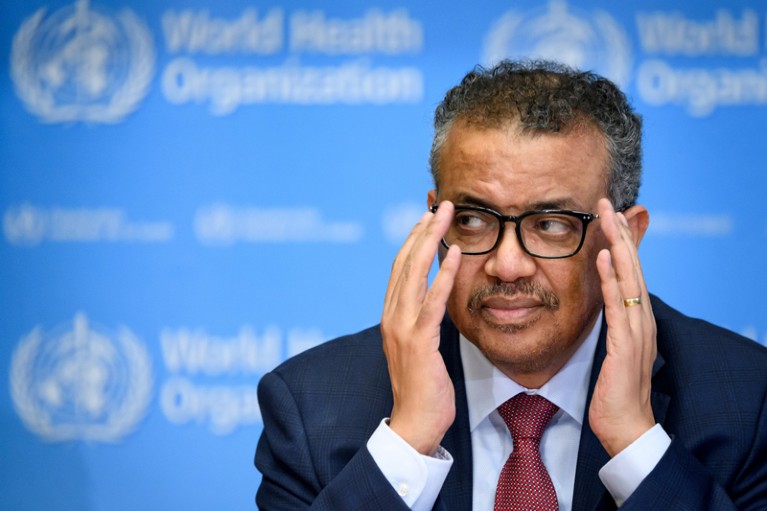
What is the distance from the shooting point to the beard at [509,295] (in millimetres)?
2062

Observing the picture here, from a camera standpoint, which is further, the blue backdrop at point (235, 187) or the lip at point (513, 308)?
the blue backdrop at point (235, 187)

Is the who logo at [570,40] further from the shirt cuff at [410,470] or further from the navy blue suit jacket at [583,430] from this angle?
the shirt cuff at [410,470]

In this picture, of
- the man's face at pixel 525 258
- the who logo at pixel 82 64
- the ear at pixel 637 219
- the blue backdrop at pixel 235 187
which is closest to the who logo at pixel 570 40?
the blue backdrop at pixel 235 187

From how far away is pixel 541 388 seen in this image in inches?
87.0

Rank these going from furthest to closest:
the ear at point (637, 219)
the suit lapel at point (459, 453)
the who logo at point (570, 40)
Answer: the who logo at point (570, 40)
the ear at point (637, 219)
the suit lapel at point (459, 453)

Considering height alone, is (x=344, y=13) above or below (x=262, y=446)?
above

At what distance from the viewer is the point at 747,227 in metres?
3.19

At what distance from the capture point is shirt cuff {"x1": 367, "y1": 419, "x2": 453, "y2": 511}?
6.39ft

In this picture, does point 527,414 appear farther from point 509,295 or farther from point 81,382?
point 81,382

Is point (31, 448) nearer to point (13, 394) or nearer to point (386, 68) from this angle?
point (13, 394)

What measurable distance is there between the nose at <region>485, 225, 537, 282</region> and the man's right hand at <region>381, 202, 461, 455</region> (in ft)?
0.31

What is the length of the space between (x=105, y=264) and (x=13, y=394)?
563 millimetres

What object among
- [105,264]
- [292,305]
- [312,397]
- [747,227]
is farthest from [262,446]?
[747,227]

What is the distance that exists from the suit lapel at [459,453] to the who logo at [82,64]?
165 centimetres
